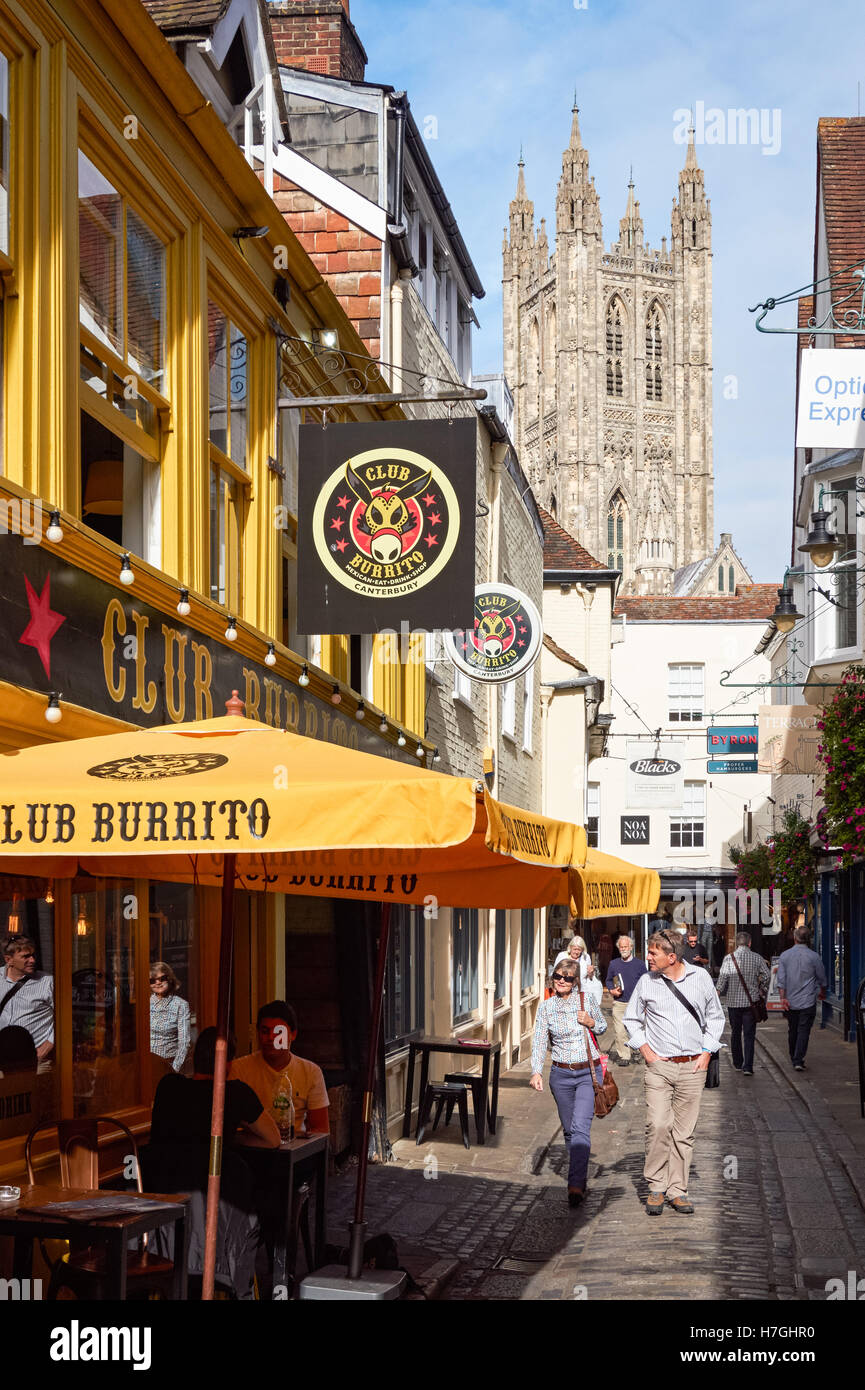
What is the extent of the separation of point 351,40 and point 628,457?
9853 cm

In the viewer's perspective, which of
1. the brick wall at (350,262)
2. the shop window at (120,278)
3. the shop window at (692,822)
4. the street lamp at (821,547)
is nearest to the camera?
the shop window at (120,278)

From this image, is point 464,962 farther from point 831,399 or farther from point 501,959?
point 831,399

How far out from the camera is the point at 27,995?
22.0ft

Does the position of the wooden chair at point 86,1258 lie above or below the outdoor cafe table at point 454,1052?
above

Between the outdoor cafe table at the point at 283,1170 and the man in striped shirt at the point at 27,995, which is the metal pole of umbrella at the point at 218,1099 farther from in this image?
the man in striped shirt at the point at 27,995

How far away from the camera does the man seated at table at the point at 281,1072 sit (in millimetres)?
7492

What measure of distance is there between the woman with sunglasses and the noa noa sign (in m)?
4.48

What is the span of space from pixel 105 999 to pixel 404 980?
7.21 meters

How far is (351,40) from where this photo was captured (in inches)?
667

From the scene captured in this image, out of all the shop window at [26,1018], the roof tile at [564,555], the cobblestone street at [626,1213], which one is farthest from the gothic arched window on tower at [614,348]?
the shop window at [26,1018]

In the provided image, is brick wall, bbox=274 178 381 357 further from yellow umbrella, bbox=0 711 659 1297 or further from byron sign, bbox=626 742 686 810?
byron sign, bbox=626 742 686 810

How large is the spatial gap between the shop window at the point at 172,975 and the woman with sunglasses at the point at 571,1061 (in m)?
2.46

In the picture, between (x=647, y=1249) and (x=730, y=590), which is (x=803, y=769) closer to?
(x=647, y=1249)
